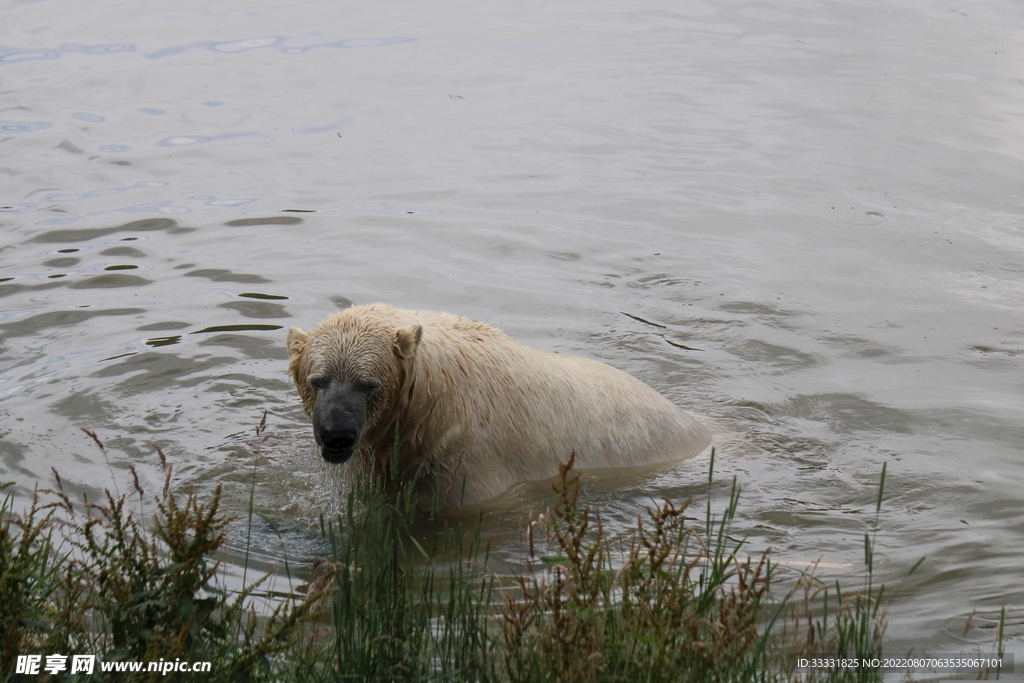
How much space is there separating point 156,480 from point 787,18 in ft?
53.4

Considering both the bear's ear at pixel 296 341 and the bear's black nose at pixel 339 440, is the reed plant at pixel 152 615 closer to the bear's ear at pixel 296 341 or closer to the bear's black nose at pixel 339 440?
the bear's black nose at pixel 339 440

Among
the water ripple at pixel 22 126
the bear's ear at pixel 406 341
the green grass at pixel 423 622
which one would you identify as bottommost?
the green grass at pixel 423 622

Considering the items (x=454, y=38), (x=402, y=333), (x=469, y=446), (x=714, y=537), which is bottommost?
(x=714, y=537)

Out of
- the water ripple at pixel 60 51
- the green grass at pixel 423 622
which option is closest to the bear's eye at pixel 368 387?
the green grass at pixel 423 622

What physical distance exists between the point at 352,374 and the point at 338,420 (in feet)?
1.01

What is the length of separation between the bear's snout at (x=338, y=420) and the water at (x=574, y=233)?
752 mm

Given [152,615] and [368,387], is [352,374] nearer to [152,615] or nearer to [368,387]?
[368,387]

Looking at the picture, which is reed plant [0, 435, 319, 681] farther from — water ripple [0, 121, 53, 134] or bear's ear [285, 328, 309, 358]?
water ripple [0, 121, 53, 134]

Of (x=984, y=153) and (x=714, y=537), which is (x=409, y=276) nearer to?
(x=714, y=537)

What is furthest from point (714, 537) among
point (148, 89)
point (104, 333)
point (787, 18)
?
point (787, 18)

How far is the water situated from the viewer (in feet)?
25.4

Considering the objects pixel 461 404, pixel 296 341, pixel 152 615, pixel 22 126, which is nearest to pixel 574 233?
pixel 461 404

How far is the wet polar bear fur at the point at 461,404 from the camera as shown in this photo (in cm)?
645

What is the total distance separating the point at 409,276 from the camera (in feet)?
37.4
